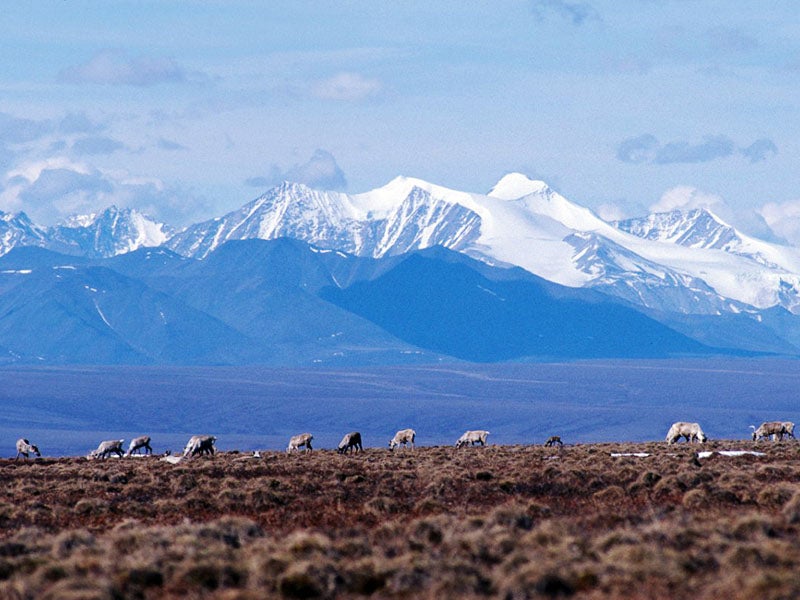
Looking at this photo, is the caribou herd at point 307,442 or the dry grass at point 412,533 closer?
the dry grass at point 412,533

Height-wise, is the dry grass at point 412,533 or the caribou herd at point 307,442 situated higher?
the caribou herd at point 307,442

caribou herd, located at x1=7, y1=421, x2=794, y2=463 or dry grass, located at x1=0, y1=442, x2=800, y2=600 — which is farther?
caribou herd, located at x1=7, y1=421, x2=794, y2=463

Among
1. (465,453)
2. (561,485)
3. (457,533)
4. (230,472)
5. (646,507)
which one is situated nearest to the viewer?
(457,533)

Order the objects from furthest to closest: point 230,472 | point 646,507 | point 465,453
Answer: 1. point 465,453
2. point 230,472
3. point 646,507

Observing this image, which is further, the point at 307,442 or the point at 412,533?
the point at 307,442

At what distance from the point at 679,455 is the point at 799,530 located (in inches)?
892

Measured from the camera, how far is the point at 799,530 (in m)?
20.9

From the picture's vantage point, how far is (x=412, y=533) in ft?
68.8

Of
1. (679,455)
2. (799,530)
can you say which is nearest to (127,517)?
(799,530)

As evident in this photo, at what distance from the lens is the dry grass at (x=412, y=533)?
1585 centimetres

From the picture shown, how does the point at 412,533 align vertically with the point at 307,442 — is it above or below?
below

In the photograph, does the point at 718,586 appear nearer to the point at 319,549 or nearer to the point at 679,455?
the point at 319,549

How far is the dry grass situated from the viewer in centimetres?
1585

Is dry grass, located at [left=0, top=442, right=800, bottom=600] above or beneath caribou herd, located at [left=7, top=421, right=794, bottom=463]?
beneath
